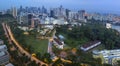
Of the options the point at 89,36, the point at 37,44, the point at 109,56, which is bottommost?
the point at 89,36

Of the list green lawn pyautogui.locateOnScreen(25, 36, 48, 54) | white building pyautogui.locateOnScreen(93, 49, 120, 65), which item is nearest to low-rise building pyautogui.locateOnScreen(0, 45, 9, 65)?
green lawn pyautogui.locateOnScreen(25, 36, 48, 54)

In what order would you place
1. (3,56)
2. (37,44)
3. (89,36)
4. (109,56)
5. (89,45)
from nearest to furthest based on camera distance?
(3,56) < (109,56) < (37,44) < (89,45) < (89,36)

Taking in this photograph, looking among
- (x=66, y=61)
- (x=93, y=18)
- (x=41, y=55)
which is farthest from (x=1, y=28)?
(x=93, y=18)

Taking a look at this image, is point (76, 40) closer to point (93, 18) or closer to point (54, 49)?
point (54, 49)

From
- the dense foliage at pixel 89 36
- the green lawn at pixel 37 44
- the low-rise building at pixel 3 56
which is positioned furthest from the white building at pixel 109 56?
the low-rise building at pixel 3 56

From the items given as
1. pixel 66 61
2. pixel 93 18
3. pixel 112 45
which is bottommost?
pixel 93 18

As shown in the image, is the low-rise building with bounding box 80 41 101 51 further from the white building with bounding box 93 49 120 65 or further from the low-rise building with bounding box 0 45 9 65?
the low-rise building with bounding box 0 45 9 65

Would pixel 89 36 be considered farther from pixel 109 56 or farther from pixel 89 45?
pixel 109 56

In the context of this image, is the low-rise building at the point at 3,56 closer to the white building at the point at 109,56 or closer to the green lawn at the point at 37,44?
the green lawn at the point at 37,44

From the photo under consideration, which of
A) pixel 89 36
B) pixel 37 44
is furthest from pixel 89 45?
pixel 37 44
